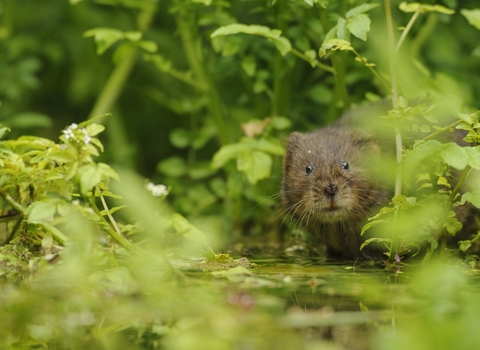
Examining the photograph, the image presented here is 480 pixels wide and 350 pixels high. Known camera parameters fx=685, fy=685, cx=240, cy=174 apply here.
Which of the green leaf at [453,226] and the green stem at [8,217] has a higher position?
the green leaf at [453,226]

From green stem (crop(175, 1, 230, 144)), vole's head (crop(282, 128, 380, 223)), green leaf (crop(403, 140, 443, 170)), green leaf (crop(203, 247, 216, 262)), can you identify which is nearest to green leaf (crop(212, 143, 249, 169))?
vole's head (crop(282, 128, 380, 223))

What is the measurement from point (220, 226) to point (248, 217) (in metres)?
0.25

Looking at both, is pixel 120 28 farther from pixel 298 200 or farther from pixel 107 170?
pixel 107 170

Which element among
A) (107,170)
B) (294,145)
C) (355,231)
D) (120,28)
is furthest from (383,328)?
(120,28)

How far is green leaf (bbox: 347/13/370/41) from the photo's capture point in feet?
10.5

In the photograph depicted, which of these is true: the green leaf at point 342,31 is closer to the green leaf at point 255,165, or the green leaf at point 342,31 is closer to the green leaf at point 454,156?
the green leaf at point 454,156

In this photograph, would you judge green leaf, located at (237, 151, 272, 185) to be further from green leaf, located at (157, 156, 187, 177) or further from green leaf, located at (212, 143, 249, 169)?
green leaf, located at (157, 156, 187, 177)

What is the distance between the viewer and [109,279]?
2674 mm

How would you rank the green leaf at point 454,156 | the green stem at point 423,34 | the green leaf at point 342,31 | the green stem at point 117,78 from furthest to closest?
1. the green stem at point 117,78
2. the green stem at point 423,34
3. the green leaf at point 342,31
4. the green leaf at point 454,156

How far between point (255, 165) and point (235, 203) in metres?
0.78

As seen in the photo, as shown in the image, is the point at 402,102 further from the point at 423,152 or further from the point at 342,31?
the point at 342,31

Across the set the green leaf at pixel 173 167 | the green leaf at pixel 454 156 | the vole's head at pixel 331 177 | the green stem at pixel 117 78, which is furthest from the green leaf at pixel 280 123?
the green leaf at pixel 454 156

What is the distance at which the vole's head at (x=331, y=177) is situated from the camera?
3852 millimetres

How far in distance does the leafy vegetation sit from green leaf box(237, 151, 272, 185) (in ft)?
0.03
